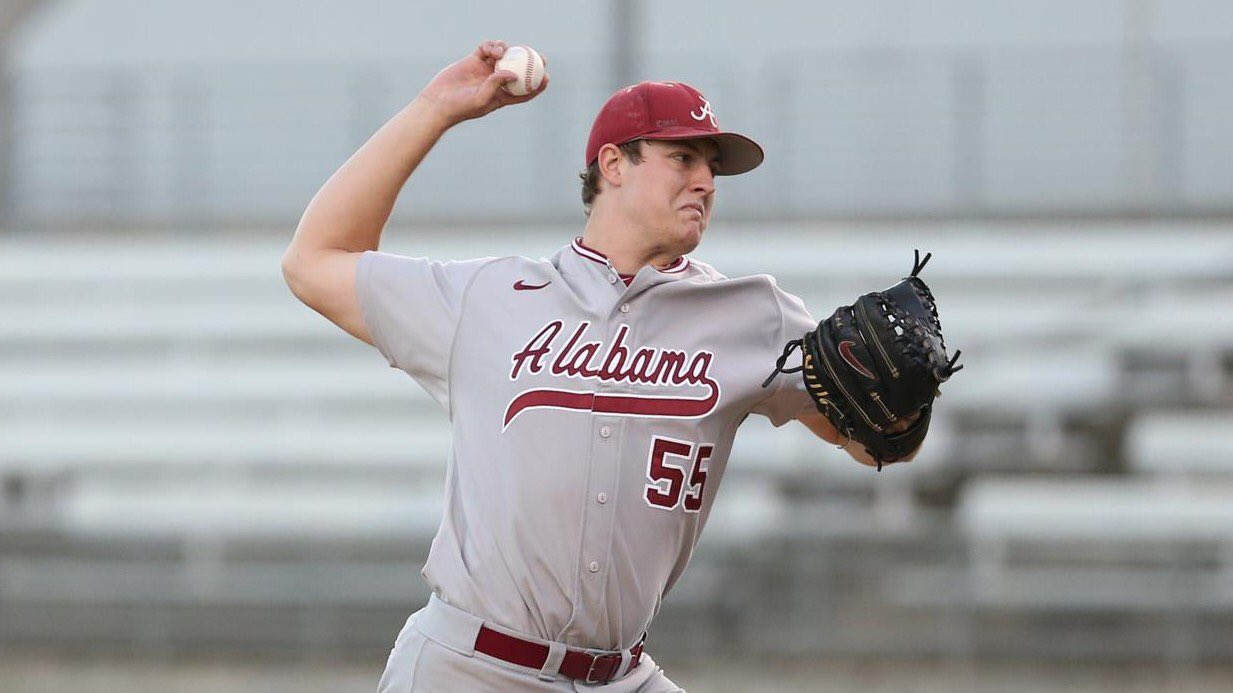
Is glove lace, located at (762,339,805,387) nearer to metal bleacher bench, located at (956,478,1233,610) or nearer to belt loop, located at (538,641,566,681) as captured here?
belt loop, located at (538,641,566,681)

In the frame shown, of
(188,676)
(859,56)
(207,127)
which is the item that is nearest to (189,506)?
(188,676)

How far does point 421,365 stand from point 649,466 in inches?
17.3

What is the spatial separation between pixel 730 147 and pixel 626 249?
253 millimetres

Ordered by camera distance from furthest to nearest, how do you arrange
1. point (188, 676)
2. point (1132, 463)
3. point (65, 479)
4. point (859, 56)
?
point (859, 56), point (65, 479), point (1132, 463), point (188, 676)

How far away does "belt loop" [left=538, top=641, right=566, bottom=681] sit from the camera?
2.72 m

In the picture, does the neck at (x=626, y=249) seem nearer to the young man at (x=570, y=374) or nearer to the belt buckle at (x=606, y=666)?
the young man at (x=570, y=374)

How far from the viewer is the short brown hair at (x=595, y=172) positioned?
9.45 ft

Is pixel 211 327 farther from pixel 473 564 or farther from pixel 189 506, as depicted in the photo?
pixel 473 564

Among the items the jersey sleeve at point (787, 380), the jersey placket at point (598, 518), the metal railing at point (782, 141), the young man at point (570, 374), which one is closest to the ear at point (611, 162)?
the young man at point (570, 374)

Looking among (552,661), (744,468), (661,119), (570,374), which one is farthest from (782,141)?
(552,661)

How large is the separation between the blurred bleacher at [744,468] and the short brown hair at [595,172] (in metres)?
5.12

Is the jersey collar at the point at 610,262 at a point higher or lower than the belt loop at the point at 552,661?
higher

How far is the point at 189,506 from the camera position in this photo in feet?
30.1

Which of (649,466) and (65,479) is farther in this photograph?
(65,479)
